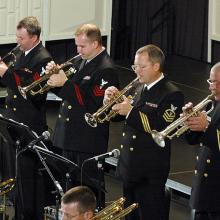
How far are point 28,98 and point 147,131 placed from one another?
1.94 metres

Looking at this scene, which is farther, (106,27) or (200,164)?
(106,27)

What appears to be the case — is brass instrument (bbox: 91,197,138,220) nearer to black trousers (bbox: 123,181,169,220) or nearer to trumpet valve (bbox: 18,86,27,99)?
black trousers (bbox: 123,181,169,220)

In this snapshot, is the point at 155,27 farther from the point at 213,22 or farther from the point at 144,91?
the point at 144,91

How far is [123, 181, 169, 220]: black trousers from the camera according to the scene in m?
7.95

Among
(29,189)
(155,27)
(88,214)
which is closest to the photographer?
(88,214)

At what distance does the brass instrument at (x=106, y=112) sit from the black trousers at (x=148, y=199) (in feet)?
2.18

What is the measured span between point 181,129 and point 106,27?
24.2ft

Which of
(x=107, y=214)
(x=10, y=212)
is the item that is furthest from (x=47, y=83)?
(x=107, y=214)

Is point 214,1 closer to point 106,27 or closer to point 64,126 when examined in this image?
point 106,27

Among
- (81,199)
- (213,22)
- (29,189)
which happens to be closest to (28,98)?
(29,189)

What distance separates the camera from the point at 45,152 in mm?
7293

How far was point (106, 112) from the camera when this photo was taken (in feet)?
26.9

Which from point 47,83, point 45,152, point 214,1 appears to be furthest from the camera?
point 214,1

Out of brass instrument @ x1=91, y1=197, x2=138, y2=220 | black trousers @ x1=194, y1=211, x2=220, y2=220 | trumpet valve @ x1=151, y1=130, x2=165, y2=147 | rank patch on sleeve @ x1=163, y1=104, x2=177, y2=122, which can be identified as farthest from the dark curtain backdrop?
brass instrument @ x1=91, y1=197, x2=138, y2=220
